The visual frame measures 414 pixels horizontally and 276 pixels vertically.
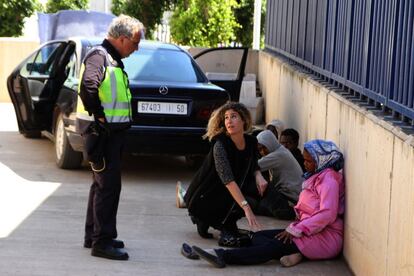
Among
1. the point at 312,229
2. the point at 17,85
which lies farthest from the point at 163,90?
the point at 312,229

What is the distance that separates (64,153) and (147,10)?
17356mm

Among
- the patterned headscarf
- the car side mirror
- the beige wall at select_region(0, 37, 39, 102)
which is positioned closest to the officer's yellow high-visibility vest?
the patterned headscarf

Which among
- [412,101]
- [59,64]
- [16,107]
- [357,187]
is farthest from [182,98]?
[412,101]

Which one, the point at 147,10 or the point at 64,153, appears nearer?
the point at 64,153

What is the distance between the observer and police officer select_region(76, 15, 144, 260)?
6.77m

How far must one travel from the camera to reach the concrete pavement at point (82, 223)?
670cm

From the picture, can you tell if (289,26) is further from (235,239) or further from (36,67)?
(235,239)

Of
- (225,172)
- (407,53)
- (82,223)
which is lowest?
(82,223)

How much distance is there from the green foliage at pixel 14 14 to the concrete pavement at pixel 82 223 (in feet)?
34.7

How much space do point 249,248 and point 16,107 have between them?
5950mm

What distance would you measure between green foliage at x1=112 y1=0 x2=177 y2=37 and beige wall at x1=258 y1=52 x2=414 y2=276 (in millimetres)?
18934

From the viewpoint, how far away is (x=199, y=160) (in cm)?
1135

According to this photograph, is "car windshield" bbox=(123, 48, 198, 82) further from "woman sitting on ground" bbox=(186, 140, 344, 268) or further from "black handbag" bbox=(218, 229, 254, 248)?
"woman sitting on ground" bbox=(186, 140, 344, 268)

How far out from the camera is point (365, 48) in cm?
724
